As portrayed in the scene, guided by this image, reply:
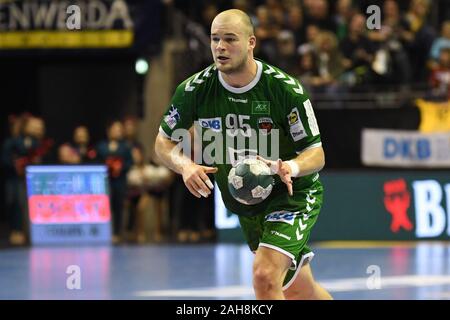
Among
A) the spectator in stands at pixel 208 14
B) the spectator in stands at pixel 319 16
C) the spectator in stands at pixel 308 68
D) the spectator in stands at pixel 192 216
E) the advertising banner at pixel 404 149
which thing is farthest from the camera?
the spectator in stands at pixel 208 14

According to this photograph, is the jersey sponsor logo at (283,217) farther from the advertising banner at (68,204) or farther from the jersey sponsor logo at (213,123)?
the advertising banner at (68,204)

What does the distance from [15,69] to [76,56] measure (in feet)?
10.2

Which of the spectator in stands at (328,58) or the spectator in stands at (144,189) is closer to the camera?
the spectator in stands at (144,189)

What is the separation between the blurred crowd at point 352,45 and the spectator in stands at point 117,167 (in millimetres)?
2768

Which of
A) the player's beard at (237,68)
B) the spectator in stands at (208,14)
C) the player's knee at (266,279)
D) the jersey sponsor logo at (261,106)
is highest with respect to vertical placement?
the spectator in stands at (208,14)

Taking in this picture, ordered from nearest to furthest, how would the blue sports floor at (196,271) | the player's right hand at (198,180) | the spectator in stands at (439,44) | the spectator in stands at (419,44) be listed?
the player's right hand at (198,180) → the blue sports floor at (196,271) → the spectator in stands at (439,44) → the spectator in stands at (419,44)

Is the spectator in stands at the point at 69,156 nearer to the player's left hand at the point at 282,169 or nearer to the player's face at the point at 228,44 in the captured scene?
the player's face at the point at 228,44

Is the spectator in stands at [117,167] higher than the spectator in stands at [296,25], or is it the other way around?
the spectator in stands at [296,25]

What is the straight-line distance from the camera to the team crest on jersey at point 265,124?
7.96 metres

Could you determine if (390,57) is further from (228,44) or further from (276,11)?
(228,44)

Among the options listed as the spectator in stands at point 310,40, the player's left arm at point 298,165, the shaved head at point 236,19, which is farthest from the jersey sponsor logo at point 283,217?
the spectator in stands at point 310,40

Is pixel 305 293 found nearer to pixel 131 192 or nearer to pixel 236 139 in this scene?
pixel 236 139

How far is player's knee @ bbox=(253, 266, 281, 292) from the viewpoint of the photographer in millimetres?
7520

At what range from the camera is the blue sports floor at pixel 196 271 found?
1189 centimetres
